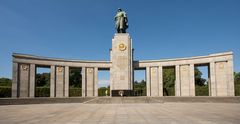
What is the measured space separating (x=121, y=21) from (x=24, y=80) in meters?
18.5

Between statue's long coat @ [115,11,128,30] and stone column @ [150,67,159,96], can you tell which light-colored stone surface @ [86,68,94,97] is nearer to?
statue's long coat @ [115,11,128,30]

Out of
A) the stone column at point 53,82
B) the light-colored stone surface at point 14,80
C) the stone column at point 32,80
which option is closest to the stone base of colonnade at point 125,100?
the light-colored stone surface at point 14,80

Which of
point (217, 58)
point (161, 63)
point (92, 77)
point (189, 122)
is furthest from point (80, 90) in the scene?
point (189, 122)

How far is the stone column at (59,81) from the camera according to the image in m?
39.7

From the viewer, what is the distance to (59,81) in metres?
39.8

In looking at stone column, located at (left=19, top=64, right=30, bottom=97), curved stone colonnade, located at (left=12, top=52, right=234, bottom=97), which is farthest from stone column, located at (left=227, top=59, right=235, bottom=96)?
stone column, located at (left=19, top=64, right=30, bottom=97)

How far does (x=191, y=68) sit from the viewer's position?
39.2m

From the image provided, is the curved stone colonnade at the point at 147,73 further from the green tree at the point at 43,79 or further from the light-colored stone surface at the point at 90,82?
the green tree at the point at 43,79

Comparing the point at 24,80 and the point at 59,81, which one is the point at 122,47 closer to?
the point at 59,81

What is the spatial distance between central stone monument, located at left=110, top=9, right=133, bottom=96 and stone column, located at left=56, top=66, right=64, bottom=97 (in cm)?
855

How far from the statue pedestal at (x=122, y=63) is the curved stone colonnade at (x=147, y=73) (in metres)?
3.45

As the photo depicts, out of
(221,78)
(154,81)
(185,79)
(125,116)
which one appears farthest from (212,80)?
(125,116)

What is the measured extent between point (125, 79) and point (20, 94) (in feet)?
54.0

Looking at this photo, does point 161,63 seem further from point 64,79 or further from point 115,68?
point 64,79
